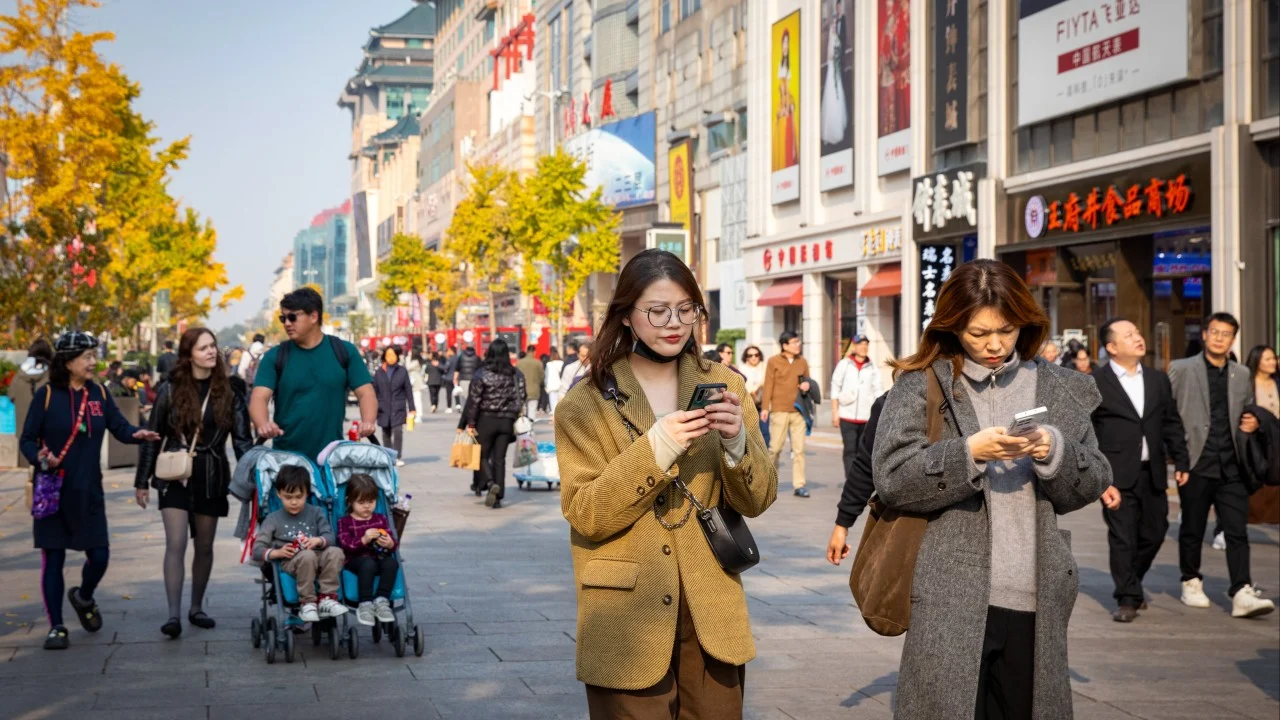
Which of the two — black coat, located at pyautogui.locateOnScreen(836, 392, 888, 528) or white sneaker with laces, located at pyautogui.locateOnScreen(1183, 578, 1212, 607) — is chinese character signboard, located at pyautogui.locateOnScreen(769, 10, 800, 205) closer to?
white sneaker with laces, located at pyautogui.locateOnScreen(1183, 578, 1212, 607)

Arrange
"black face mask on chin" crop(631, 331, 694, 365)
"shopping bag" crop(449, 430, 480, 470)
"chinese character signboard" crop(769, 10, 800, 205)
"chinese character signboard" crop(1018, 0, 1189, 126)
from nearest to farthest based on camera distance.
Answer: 1. "black face mask on chin" crop(631, 331, 694, 365)
2. "shopping bag" crop(449, 430, 480, 470)
3. "chinese character signboard" crop(1018, 0, 1189, 126)
4. "chinese character signboard" crop(769, 10, 800, 205)

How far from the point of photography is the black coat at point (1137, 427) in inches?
368

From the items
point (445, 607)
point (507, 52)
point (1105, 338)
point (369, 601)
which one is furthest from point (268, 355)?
point (507, 52)

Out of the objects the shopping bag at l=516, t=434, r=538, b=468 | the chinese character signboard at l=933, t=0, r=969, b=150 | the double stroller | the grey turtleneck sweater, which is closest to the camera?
the grey turtleneck sweater

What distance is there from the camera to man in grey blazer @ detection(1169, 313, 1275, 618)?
9953 mm

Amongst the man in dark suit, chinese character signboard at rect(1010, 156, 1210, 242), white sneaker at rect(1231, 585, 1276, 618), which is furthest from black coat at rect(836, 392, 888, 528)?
chinese character signboard at rect(1010, 156, 1210, 242)

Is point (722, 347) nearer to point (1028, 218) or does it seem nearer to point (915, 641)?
point (1028, 218)

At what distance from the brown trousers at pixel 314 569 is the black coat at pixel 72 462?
1.49m

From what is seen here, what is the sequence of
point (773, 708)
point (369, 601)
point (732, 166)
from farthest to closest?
1. point (732, 166)
2. point (369, 601)
3. point (773, 708)

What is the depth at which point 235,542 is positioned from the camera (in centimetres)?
1341

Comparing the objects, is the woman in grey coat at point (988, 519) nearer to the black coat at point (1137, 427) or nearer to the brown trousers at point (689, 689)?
the brown trousers at point (689, 689)

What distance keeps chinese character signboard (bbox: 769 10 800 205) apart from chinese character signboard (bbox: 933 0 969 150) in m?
8.14

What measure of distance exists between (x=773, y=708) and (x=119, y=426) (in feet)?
14.6

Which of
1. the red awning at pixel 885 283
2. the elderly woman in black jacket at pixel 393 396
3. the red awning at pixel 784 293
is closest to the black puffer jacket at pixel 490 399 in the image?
the elderly woman in black jacket at pixel 393 396
